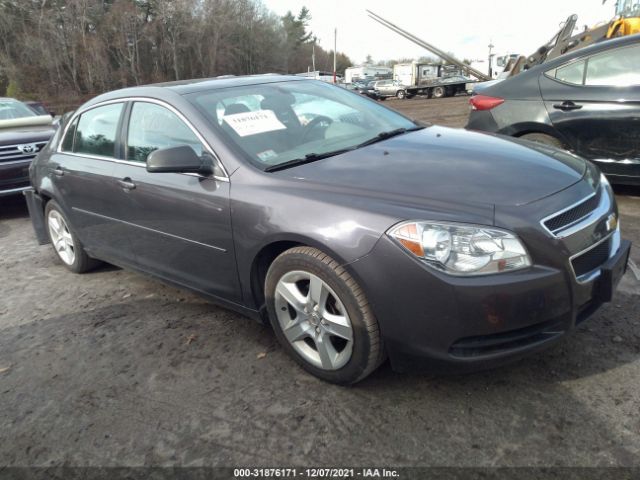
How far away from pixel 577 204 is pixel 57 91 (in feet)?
163

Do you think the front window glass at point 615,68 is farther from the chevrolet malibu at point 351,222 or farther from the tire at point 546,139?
the chevrolet malibu at point 351,222

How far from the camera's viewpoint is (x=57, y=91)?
4428 centimetres

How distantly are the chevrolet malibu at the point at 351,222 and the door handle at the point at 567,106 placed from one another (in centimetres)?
202

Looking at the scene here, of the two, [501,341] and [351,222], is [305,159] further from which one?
[501,341]

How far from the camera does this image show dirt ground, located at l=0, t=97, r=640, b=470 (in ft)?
7.17

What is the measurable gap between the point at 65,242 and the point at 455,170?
3601mm

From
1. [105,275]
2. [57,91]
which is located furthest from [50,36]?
[105,275]

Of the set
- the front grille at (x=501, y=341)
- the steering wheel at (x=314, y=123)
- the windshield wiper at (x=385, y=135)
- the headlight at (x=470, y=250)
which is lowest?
the front grille at (x=501, y=341)

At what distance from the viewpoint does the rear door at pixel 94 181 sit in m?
3.71

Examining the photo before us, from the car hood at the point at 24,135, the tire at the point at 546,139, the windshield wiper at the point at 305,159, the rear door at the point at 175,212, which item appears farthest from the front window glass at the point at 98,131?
the tire at the point at 546,139

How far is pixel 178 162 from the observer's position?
2.85 m

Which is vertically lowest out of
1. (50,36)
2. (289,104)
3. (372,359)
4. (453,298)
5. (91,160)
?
(372,359)

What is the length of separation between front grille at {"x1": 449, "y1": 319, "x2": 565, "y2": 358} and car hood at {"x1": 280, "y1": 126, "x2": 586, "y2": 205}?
1.83 feet

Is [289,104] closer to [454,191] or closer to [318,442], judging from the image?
[454,191]
